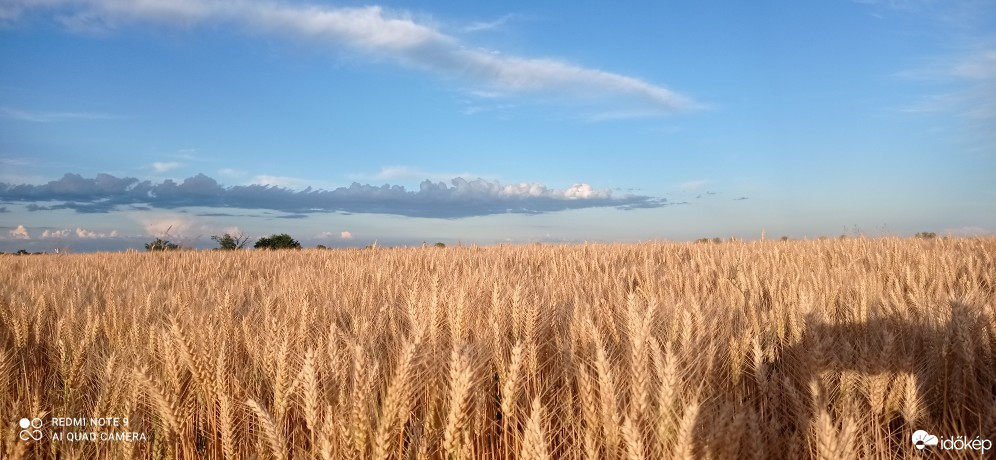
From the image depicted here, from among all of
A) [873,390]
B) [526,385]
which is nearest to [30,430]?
[526,385]

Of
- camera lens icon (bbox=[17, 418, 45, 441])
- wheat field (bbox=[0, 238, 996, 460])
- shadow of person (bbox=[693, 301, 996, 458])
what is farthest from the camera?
camera lens icon (bbox=[17, 418, 45, 441])

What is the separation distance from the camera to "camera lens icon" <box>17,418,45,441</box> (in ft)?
5.78

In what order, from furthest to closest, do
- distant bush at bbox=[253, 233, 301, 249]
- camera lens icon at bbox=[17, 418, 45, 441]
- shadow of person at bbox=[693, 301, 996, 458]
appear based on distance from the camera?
distant bush at bbox=[253, 233, 301, 249], camera lens icon at bbox=[17, 418, 45, 441], shadow of person at bbox=[693, 301, 996, 458]

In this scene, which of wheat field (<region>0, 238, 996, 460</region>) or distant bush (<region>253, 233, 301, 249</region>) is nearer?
wheat field (<region>0, 238, 996, 460</region>)

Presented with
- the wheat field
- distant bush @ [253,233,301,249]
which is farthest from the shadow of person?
distant bush @ [253,233,301,249]

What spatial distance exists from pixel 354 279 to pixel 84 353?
→ 231 cm

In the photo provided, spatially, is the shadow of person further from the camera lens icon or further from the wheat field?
the camera lens icon

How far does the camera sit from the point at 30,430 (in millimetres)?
1807

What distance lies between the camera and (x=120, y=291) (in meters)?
5.06

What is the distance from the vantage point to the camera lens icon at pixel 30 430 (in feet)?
5.78

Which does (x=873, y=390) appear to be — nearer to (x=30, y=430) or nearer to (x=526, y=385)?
(x=526, y=385)

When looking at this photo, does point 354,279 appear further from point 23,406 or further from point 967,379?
point 967,379

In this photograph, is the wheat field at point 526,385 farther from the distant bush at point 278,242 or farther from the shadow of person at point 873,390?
the distant bush at point 278,242

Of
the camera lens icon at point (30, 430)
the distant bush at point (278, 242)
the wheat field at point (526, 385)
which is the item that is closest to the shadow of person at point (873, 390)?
the wheat field at point (526, 385)
